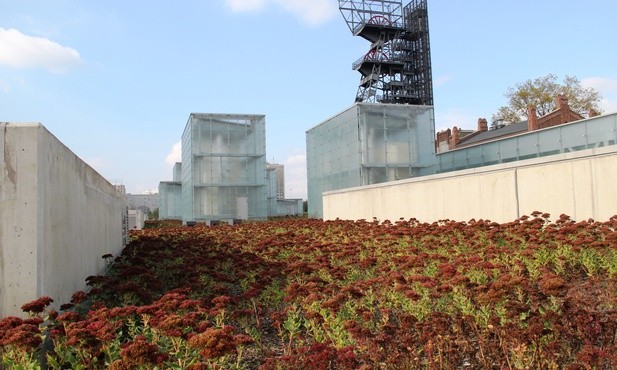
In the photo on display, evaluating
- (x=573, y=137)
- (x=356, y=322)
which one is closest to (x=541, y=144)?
(x=573, y=137)

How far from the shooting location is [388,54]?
172ft

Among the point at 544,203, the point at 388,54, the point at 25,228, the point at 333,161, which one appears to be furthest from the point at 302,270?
the point at 388,54

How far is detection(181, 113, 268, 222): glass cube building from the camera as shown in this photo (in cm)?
3266

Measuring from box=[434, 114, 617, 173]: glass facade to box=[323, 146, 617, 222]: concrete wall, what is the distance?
282 inches

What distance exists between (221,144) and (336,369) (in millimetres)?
30349

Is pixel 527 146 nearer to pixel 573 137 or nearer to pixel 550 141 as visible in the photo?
pixel 550 141

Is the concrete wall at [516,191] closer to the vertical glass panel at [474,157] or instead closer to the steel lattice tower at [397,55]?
the vertical glass panel at [474,157]

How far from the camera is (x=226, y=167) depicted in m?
33.3

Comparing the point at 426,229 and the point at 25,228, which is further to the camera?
the point at 426,229

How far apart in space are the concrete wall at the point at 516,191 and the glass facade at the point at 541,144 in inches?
282

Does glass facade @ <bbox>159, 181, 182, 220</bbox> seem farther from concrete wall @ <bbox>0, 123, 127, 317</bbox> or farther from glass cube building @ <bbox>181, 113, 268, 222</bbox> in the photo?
concrete wall @ <bbox>0, 123, 127, 317</bbox>

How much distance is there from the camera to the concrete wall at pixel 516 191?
35.2 feet

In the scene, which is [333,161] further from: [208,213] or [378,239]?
[378,239]

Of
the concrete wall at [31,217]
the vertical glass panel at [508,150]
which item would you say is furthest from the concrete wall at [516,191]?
the concrete wall at [31,217]
